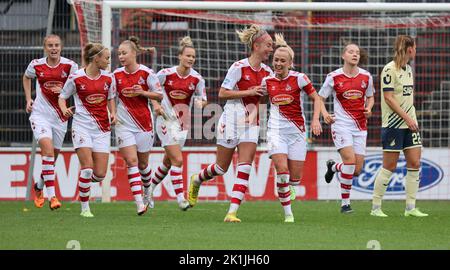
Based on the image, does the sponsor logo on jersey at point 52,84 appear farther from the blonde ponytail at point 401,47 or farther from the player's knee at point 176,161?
the blonde ponytail at point 401,47

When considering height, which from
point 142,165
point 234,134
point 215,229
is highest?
point 234,134

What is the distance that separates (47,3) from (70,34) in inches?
28.3

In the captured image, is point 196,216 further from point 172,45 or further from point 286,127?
point 172,45

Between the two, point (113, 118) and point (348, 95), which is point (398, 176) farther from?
point (113, 118)

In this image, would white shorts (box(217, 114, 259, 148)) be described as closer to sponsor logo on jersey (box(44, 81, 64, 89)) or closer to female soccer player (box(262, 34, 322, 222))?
female soccer player (box(262, 34, 322, 222))

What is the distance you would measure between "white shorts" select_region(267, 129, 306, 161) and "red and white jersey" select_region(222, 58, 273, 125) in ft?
1.03

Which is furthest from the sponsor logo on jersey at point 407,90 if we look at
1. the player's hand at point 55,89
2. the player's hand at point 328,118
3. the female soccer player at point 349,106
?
the player's hand at point 55,89

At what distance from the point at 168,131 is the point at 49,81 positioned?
171 cm

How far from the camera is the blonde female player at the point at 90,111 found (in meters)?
13.0

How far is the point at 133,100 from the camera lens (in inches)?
A: 534

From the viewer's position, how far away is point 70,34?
1811cm

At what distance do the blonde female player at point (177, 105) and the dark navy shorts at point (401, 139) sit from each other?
8.21ft

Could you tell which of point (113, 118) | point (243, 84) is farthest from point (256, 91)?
point (113, 118)
